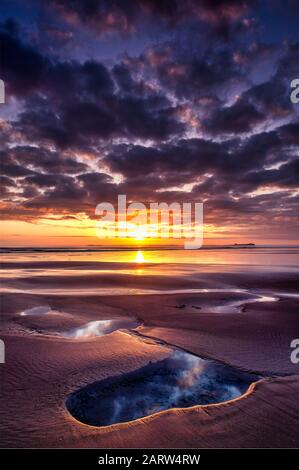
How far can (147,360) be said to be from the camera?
218 inches

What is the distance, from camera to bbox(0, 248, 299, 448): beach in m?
3.46

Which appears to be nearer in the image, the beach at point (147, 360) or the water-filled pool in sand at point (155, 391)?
the beach at point (147, 360)

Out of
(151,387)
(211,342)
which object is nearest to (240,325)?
(211,342)

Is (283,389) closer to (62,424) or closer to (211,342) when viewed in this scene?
(211,342)

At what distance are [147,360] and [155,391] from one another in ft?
3.60

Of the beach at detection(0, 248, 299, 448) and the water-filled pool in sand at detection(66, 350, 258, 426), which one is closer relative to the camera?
the beach at detection(0, 248, 299, 448)

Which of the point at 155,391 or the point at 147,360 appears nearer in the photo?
the point at 155,391

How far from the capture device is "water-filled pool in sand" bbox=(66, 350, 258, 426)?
3912 millimetres

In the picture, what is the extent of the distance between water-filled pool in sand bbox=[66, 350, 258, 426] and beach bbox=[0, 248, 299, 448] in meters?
0.06

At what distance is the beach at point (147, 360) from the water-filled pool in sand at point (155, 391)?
6cm

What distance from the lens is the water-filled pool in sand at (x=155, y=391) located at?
391cm

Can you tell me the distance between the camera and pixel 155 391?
4.45 meters

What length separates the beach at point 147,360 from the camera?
346cm
